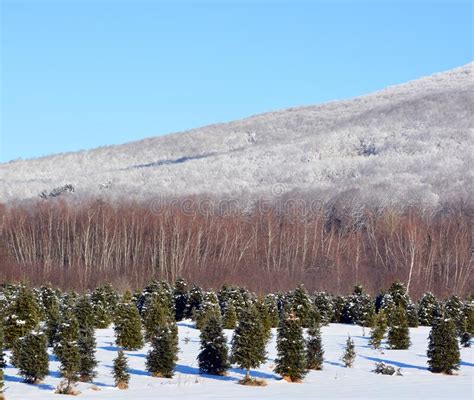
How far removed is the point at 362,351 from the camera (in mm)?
34781

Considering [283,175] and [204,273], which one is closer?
[204,273]

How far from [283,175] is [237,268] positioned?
56.4 m

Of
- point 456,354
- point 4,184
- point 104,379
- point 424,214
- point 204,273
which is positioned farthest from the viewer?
point 4,184

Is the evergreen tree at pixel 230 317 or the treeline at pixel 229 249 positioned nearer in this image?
the evergreen tree at pixel 230 317

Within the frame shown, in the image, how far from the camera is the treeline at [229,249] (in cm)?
6338

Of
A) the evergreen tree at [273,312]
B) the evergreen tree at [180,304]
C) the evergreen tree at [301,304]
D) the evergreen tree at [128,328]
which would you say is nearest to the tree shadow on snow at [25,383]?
the evergreen tree at [128,328]

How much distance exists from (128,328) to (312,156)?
322 feet

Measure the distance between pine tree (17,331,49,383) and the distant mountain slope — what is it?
2922 inches

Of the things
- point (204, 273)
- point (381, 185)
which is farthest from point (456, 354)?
point (381, 185)

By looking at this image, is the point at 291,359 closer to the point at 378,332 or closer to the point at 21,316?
the point at 378,332

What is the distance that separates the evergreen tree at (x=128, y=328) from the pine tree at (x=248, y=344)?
4.57m

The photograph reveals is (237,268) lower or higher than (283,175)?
lower

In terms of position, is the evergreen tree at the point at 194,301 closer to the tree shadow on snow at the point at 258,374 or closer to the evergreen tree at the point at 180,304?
the evergreen tree at the point at 180,304

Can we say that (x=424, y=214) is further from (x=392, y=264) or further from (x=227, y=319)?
(x=227, y=319)
